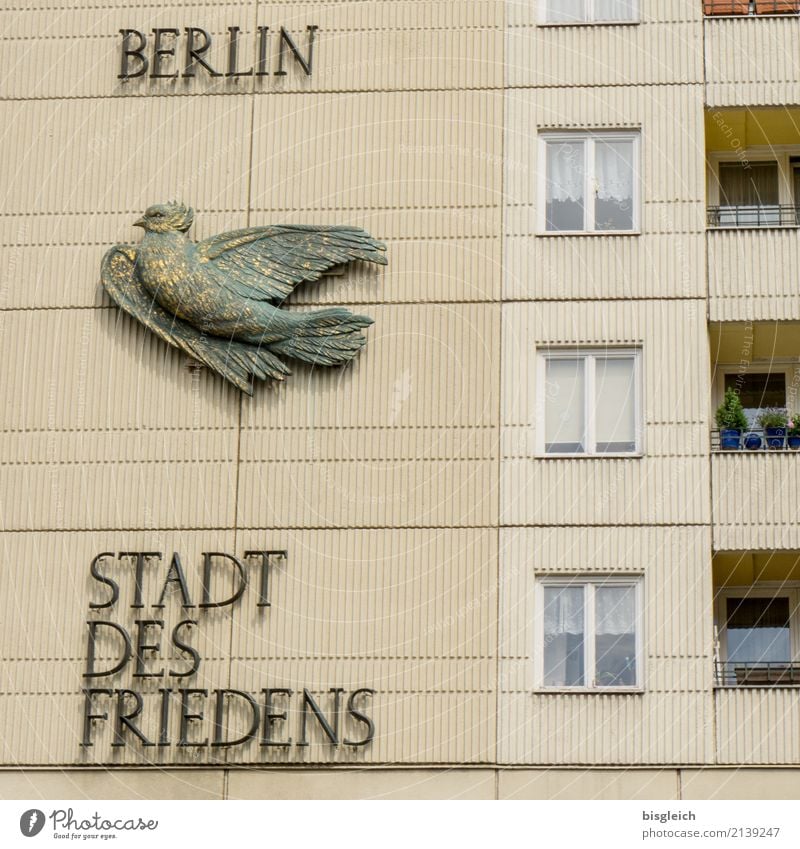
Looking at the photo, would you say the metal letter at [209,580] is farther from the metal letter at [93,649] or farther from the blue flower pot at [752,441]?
the blue flower pot at [752,441]

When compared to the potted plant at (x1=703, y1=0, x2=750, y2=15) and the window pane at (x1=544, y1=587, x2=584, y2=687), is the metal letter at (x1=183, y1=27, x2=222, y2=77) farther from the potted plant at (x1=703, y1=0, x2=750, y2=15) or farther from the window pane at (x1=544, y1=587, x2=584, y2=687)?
the window pane at (x1=544, y1=587, x2=584, y2=687)

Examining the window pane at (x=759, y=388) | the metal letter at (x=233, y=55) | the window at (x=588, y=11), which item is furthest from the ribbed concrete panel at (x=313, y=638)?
the window at (x=588, y=11)

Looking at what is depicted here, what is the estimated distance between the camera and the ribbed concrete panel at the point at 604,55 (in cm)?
2941

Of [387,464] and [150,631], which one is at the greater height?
[387,464]

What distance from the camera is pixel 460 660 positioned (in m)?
26.5

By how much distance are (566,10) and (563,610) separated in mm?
9849

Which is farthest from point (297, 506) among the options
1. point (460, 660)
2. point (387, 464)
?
point (460, 660)

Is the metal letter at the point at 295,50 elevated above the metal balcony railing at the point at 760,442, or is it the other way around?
the metal letter at the point at 295,50

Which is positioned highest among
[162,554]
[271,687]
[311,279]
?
[311,279]

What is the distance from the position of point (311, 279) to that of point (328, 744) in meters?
7.01

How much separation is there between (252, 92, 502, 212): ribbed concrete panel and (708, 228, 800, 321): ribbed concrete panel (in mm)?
3538

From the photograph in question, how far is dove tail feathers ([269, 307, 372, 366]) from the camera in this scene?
27906 millimetres

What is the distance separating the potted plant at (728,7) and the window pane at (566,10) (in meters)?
2.07
